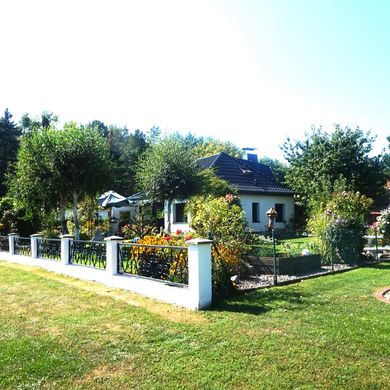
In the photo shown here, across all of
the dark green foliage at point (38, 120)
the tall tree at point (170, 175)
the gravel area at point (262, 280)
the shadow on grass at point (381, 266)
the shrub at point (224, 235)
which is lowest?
the shadow on grass at point (381, 266)

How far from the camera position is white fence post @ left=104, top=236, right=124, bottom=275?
895 centimetres

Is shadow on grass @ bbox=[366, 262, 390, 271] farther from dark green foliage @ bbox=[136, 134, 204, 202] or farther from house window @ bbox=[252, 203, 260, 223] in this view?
house window @ bbox=[252, 203, 260, 223]

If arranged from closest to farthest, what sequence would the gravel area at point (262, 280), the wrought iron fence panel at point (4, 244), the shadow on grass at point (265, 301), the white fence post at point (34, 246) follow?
1. the shadow on grass at point (265, 301)
2. the gravel area at point (262, 280)
3. the white fence post at point (34, 246)
4. the wrought iron fence panel at point (4, 244)

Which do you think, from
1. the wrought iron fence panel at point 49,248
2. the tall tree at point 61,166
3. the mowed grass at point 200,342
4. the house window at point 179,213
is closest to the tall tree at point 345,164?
the house window at point 179,213

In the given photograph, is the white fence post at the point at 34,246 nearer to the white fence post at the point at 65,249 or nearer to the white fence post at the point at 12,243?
the white fence post at the point at 12,243

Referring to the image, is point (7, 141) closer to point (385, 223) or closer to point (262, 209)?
point (262, 209)

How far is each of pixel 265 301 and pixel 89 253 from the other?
5.26 meters

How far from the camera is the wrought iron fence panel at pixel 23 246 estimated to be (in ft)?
46.3

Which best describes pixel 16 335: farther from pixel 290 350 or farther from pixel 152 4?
pixel 152 4

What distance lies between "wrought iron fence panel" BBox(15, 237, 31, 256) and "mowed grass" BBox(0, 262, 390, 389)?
22.3 feet

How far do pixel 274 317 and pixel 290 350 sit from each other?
1348 millimetres

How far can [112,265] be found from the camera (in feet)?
29.4

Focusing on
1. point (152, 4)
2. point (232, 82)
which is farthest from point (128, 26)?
point (232, 82)

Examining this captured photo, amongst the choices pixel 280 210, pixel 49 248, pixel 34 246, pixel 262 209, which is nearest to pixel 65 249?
pixel 49 248
